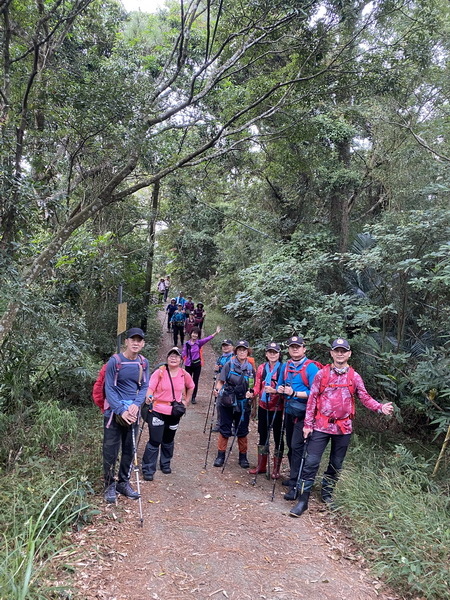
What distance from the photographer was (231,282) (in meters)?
17.5

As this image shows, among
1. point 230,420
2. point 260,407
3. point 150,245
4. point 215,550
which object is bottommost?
point 215,550

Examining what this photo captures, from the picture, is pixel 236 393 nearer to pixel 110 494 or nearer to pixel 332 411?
pixel 332 411

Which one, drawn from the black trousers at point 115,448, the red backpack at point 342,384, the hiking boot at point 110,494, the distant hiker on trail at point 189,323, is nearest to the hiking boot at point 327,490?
the red backpack at point 342,384

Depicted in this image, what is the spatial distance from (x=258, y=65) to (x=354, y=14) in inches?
124

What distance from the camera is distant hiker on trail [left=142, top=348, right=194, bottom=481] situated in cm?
536

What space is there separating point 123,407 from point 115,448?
612 millimetres

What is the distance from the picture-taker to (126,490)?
190 inches

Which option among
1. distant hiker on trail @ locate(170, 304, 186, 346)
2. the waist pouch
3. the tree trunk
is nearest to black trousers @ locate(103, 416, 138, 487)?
the waist pouch

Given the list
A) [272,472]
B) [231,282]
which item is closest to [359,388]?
[272,472]

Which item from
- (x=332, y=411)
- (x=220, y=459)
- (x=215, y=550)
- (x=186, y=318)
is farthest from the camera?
(x=186, y=318)

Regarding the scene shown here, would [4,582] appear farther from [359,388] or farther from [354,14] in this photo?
[354,14]

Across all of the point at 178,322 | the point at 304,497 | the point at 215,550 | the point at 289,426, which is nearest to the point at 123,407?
the point at 215,550

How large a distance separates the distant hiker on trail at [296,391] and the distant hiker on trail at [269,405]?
0.24m

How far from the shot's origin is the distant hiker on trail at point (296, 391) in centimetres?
516
